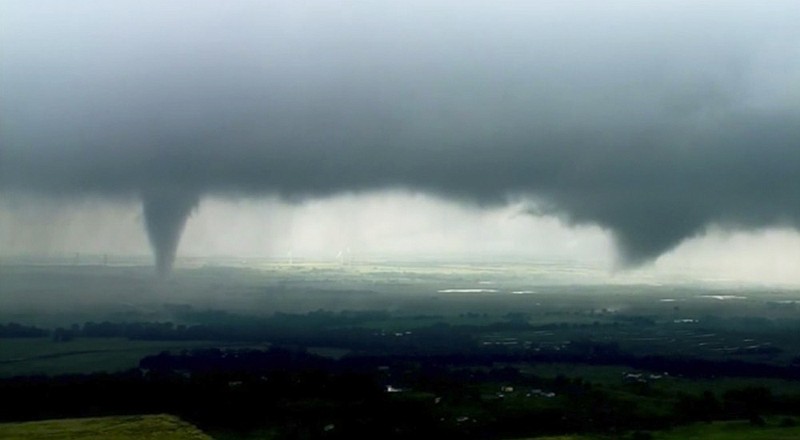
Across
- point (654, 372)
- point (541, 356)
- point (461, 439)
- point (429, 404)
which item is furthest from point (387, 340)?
point (461, 439)

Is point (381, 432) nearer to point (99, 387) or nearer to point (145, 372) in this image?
point (99, 387)

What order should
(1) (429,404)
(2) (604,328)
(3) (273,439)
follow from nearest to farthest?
(3) (273,439) → (1) (429,404) → (2) (604,328)

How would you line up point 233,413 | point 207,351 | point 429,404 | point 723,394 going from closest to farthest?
1. point 233,413
2. point 429,404
3. point 723,394
4. point 207,351

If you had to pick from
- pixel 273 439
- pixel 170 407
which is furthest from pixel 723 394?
pixel 170 407

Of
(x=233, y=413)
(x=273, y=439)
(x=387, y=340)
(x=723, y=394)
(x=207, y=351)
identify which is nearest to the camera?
(x=273, y=439)

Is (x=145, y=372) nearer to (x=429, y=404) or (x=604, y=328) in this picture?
(x=429, y=404)

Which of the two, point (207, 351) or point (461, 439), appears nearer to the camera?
point (461, 439)
